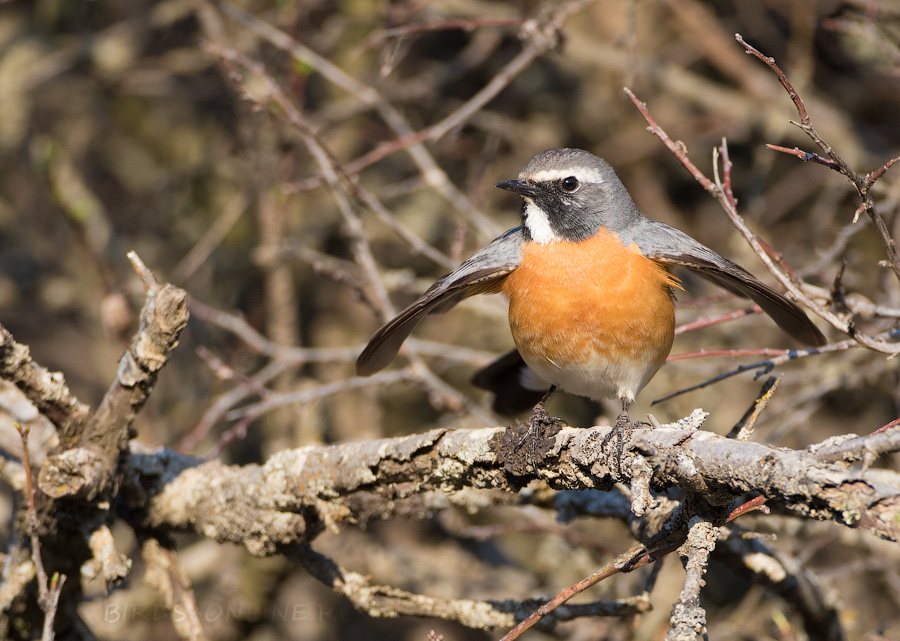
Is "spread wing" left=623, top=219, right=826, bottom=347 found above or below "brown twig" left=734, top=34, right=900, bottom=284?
below

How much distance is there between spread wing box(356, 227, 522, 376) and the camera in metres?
3.78

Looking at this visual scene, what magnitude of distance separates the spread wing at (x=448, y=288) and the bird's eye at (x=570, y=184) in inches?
13.1

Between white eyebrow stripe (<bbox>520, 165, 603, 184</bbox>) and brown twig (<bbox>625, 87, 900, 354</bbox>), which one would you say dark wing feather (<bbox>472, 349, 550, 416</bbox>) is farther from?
brown twig (<bbox>625, 87, 900, 354</bbox>)

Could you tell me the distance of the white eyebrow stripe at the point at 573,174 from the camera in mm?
4355

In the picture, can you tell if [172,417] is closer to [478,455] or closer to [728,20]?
[478,455]

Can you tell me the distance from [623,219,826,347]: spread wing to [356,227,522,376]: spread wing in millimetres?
639

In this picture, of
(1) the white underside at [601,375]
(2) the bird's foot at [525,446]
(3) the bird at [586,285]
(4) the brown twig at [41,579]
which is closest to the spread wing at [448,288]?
(3) the bird at [586,285]

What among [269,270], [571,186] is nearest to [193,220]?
[269,270]

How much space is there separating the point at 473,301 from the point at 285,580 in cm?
235

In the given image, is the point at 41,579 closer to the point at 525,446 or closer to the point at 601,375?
the point at 525,446

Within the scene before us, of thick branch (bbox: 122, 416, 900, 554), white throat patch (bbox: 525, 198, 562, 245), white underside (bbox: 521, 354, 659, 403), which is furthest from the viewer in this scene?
white throat patch (bbox: 525, 198, 562, 245)

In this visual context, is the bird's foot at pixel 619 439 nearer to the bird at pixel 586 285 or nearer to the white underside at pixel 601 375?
the bird at pixel 586 285

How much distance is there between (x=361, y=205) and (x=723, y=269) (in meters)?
2.72

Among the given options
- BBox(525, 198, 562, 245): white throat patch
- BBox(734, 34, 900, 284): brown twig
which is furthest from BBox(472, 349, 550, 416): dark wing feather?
BBox(734, 34, 900, 284): brown twig
